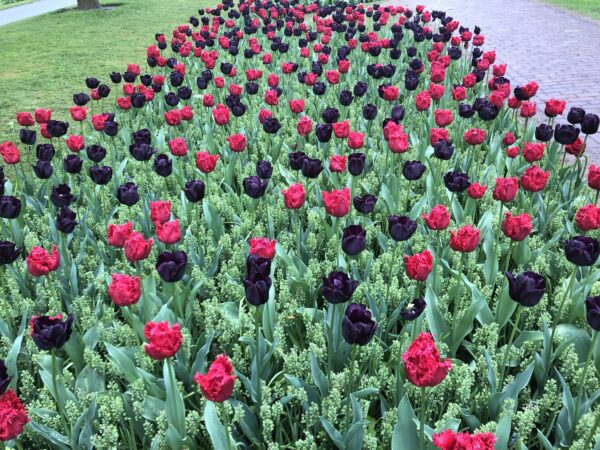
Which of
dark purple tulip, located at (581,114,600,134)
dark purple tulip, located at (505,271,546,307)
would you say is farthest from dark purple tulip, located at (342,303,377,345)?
dark purple tulip, located at (581,114,600,134)

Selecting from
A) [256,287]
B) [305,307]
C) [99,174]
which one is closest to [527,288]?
[256,287]

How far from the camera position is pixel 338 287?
2133 millimetres

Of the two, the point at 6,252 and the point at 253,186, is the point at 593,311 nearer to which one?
the point at 253,186

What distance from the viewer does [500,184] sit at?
3.04 m

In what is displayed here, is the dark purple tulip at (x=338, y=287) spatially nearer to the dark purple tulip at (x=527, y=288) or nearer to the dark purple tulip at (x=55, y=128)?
the dark purple tulip at (x=527, y=288)

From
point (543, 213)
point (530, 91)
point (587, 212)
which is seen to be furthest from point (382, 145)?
point (587, 212)

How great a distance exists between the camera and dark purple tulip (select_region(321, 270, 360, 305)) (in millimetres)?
2105

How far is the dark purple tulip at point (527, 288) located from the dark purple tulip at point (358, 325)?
1.83 feet

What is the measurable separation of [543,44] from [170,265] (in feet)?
36.8

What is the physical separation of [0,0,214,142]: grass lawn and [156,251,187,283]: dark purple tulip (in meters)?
4.91

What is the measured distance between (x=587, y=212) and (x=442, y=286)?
2.72 feet

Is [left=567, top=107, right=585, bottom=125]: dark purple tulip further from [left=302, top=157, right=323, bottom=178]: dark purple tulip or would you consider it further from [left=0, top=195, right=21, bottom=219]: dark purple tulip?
[left=0, top=195, right=21, bottom=219]: dark purple tulip

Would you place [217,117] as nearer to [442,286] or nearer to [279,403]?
[442,286]

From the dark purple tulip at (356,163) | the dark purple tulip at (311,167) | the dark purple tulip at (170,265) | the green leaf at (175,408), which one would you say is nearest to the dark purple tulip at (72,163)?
the dark purple tulip at (311,167)
